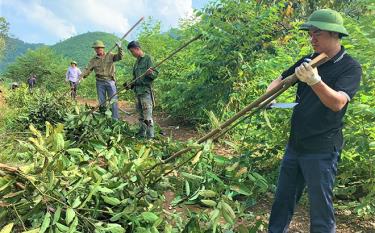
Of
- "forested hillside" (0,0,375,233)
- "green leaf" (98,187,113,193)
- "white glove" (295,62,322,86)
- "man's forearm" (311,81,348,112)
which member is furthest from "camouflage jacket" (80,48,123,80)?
"white glove" (295,62,322,86)

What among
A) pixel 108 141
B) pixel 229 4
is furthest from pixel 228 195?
pixel 229 4

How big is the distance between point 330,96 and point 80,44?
98520 mm

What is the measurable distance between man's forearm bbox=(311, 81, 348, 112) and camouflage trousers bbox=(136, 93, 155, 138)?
417cm

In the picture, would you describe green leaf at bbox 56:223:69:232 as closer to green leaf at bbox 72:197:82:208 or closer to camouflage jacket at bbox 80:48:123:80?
green leaf at bbox 72:197:82:208

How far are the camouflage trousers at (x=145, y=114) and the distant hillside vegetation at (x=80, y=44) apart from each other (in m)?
A: 74.2

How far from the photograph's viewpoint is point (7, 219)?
2734mm

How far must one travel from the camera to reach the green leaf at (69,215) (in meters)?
2.58

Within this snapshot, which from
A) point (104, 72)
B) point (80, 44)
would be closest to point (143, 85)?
point (104, 72)

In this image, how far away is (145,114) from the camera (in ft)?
22.2

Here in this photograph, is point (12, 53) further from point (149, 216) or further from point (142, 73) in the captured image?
point (149, 216)

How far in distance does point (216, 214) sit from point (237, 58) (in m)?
4.87

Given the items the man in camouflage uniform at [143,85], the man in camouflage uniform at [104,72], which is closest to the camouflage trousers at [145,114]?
the man in camouflage uniform at [143,85]

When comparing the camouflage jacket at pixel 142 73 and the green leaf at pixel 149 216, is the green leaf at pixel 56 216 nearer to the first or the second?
the green leaf at pixel 149 216

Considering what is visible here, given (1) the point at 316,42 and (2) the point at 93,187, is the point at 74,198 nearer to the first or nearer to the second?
(2) the point at 93,187
